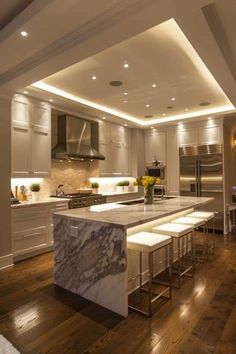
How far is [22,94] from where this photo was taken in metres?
4.21

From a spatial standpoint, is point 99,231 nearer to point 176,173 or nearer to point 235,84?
point 235,84

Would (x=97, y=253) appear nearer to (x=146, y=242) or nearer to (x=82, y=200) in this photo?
(x=146, y=242)

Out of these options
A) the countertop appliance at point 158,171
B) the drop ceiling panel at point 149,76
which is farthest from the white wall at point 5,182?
the countertop appliance at point 158,171

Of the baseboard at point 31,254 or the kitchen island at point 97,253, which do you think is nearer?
the kitchen island at point 97,253

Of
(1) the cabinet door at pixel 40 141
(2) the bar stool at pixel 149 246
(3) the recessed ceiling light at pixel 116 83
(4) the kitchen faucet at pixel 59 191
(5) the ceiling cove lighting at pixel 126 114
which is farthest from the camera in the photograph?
(4) the kitchen faucet at pixel 59 191

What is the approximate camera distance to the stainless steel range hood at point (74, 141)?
5125 millimetres

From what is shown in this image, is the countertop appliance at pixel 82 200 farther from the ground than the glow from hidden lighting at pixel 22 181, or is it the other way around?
the glow from hidden lighting at pixel 22 181

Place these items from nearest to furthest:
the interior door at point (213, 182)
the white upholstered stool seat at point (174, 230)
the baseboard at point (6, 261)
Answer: the white upholstered stool seat at point (174, 230), the baseboard at point (6, 261), the interior door at point (213, 182)

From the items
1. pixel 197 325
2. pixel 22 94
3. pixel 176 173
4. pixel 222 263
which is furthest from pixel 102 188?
pixel 197 325

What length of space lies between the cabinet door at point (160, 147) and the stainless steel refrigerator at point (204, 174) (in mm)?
522

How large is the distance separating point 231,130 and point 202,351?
234 inches

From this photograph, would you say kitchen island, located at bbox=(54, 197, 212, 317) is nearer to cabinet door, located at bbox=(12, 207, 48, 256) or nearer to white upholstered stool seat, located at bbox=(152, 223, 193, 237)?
white upholstered stool seat, located at bbox=(152, 223, 193, 237)

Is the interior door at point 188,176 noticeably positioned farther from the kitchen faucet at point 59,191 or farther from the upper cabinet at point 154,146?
the kitchen faucet at point 59,191

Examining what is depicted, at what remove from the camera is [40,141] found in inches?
180
